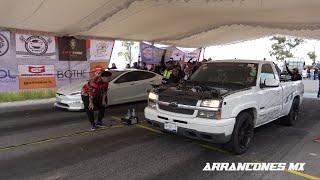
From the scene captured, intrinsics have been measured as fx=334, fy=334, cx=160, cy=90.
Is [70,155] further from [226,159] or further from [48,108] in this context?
[48,108]

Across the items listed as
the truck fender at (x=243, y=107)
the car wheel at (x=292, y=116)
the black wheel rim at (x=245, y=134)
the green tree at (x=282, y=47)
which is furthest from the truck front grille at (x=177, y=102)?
the green tree at (x=282, y=47)

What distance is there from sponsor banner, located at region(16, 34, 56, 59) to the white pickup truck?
8.68 metres

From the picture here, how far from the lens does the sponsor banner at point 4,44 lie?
12975 mm

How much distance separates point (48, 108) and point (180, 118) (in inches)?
284

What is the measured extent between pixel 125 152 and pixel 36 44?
30.7ft

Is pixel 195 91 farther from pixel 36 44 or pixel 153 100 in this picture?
pixel 36 44

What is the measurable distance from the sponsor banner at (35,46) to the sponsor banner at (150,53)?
6.43 meters

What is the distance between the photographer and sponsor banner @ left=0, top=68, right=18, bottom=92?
13.2 meters

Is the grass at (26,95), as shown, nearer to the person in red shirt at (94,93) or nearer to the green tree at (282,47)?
the person in red shirt at (94,93)

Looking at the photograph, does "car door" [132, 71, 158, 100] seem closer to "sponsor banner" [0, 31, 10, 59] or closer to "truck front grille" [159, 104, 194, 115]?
"sponsor banner" [0, 31, 10, 59]

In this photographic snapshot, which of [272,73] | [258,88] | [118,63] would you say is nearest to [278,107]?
[272,73]

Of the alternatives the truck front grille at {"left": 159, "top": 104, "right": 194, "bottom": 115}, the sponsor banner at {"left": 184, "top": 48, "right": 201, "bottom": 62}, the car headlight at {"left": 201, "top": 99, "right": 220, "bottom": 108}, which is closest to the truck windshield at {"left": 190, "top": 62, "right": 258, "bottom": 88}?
the car headlight at {"left": 201, "top": 99, "right": 220, "bottom": 108}

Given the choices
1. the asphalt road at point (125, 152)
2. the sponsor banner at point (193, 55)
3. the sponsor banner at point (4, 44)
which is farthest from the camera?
the sponsor banner at point (193, 55)

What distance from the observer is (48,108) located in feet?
39.3
